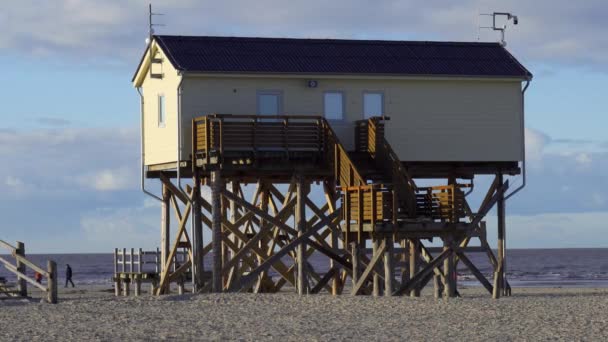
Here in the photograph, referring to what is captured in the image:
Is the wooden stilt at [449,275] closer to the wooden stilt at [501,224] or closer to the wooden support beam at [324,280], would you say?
the wooden stilt at [501,224]

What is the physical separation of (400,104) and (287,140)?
396cm

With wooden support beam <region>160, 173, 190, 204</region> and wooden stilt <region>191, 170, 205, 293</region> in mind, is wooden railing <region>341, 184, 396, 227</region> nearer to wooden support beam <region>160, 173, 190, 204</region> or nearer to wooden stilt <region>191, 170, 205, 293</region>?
wooden stilt <region>191, 170, 205, 293</region>

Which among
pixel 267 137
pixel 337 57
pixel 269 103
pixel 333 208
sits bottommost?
pixel 333 208

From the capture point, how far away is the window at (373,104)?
37744mm

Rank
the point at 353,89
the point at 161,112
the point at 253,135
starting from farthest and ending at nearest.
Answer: the point at 161,112, the point at 353,89, the point at 253,135

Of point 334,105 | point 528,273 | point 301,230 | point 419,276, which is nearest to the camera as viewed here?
point 419,276

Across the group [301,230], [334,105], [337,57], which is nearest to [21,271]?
[301,230]

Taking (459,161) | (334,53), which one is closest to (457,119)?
(459,161)

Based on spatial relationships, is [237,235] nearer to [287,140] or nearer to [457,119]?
[287,140]

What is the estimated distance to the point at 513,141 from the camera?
38.8 metres

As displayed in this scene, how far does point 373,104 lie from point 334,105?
3.86 feet

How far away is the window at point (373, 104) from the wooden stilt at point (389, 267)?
579cm

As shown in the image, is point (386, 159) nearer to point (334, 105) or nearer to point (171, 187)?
point (334, 105)

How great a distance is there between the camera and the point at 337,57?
38.0 m
